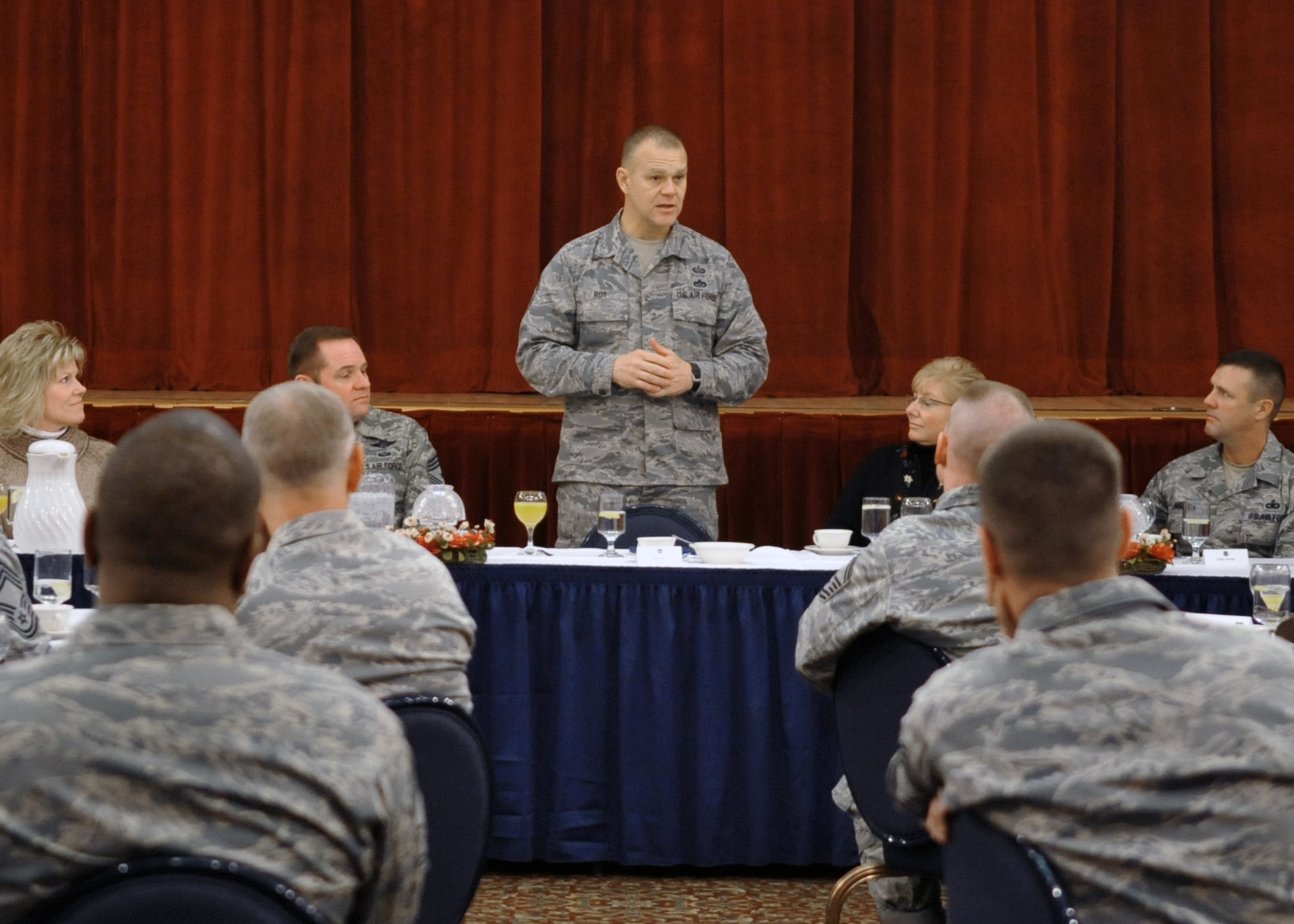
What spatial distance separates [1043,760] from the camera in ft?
4.45

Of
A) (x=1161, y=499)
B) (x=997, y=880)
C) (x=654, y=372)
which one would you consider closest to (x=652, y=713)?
(x=654, y=372)

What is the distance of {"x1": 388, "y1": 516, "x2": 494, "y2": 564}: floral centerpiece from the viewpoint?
361cm

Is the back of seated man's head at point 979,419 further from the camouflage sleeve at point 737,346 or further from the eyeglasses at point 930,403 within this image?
the camouflage sleeve at point 737,346

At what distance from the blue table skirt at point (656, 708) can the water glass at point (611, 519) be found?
0.17m

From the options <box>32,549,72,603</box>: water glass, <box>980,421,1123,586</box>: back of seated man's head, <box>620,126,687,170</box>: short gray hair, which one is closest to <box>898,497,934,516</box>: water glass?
<box>620,126,687,170</box>: short gray hair

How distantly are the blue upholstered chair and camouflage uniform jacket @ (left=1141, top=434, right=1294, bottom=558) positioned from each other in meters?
2.34

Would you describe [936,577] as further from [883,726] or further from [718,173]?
[718,173]

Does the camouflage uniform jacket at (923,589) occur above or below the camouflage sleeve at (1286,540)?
above

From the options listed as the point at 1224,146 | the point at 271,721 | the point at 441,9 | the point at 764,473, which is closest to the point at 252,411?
the point at 271,721

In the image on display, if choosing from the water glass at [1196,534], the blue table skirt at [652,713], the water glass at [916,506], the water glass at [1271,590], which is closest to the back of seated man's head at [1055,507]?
the water glass at [1271,590]

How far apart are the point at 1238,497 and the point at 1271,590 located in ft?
5.85

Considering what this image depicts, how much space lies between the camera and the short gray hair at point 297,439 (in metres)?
2.14

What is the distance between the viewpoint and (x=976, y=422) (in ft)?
8.47

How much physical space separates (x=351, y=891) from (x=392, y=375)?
4.96 meters
